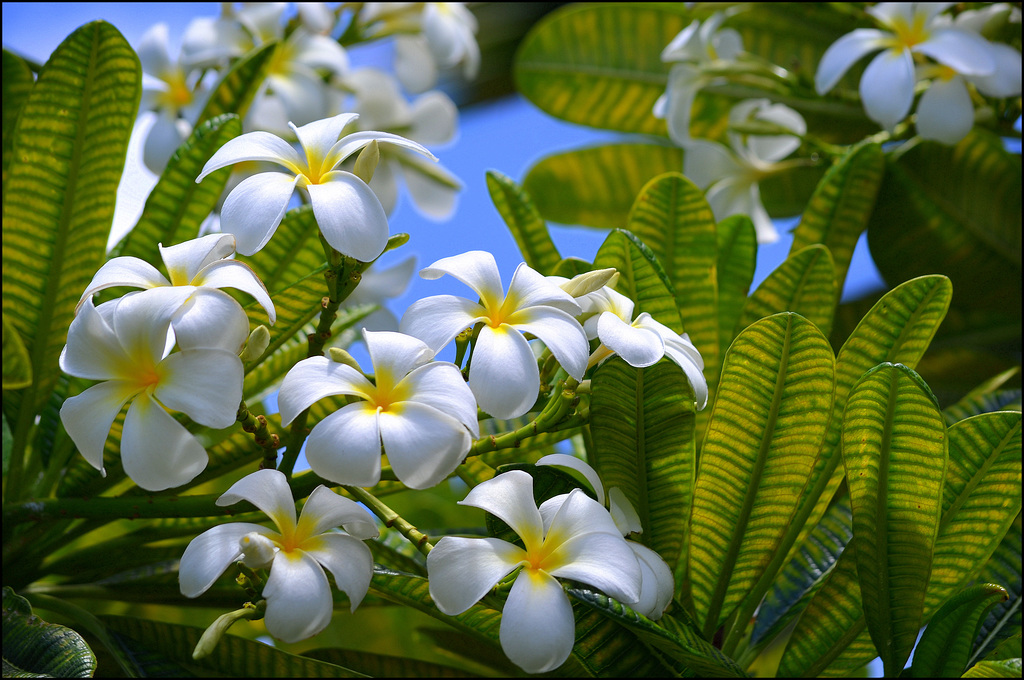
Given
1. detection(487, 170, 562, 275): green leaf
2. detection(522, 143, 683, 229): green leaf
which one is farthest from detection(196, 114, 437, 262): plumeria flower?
detection(522, 143, 683, 229): green leaf

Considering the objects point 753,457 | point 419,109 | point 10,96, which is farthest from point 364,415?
point 419,109

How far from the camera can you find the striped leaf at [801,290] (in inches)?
25.5

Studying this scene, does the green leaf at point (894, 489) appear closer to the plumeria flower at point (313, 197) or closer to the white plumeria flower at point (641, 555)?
the white plumeria flower at point (641, 555)

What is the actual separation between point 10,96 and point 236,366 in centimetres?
60

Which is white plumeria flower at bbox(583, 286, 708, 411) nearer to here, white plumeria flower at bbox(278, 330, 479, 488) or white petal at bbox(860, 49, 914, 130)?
white plumeria flower at bbox(278, 330, 479, 488)

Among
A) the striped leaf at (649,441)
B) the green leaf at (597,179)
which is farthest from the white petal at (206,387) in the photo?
the green leaf at (597,179)

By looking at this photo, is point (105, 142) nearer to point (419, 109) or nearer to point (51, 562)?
point (51, 562)

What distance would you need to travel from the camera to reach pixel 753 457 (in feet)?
1.74

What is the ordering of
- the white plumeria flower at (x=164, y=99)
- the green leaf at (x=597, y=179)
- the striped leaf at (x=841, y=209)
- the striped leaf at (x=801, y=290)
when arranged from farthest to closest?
the green leaf at (x=597, y=179), the white plumeria flower at (x=164, y=99), the striped leaf at (x=841, y=209), the striped leaf at (x=801, y=290)

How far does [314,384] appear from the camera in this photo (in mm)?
403

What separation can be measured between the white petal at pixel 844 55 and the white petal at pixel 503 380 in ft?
1.71

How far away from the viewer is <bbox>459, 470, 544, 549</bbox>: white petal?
0.43 metres

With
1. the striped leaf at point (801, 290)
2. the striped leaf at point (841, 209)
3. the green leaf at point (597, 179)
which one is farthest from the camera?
the green leaf at point (597, 179)

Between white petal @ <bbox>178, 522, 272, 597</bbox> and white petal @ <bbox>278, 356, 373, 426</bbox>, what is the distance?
7 centimetres
